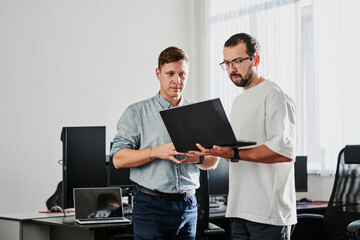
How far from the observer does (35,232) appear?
345 cm

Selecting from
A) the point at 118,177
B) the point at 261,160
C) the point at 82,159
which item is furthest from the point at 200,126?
the point at 118,177

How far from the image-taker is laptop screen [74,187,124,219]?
3188 millimetres

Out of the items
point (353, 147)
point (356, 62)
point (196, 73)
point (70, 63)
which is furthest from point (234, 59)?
point (196, 73)

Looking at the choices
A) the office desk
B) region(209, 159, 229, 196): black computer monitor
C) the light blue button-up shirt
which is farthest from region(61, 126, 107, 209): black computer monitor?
the light blue button-up shirt

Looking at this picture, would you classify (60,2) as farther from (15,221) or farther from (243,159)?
(243,159)

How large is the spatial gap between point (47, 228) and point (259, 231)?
209 centimetres

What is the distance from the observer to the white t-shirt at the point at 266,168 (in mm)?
1879

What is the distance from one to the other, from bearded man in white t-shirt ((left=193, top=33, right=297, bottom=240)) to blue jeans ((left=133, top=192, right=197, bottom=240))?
0.67ft

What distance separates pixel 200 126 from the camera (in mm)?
1859

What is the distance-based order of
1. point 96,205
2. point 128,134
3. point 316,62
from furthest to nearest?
point 316,62, point 96,205, point 128,134

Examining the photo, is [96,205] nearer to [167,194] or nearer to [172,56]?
[167,194]

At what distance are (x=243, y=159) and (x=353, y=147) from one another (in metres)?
1.79

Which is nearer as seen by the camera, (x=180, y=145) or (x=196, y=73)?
(x=180, y=145)

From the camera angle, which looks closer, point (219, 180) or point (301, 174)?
point (219, 180)
